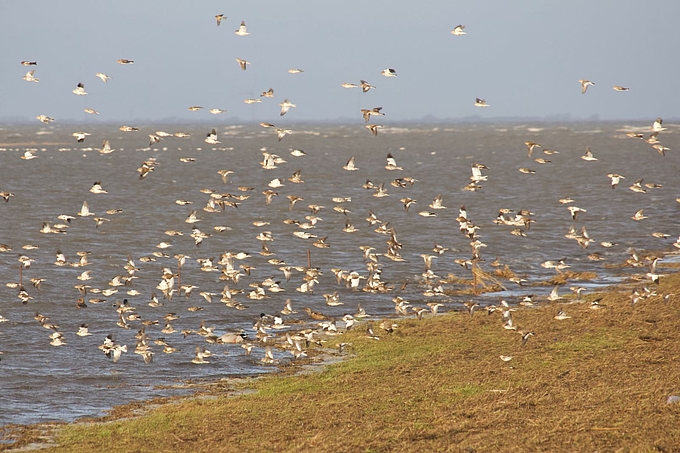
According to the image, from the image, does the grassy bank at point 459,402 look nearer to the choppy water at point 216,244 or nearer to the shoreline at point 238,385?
the shoreline at point 238,385

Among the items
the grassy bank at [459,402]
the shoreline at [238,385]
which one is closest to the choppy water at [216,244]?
the shoreline at [238,385]

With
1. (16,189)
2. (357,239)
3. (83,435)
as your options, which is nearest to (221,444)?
(83,435)

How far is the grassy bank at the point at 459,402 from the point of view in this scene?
14148 mm

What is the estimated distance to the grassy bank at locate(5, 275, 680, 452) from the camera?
14.1m

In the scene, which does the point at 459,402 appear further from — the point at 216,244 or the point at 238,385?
the point at 216,244

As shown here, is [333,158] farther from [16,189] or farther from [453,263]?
[453,263]

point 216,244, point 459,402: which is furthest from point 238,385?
point 216,244

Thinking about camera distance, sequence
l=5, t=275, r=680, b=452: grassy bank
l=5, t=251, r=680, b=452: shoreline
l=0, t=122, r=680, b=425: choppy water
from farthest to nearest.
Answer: l=0, t=122, r=680, b=425: choppy water < l=5, t=251, r=680, b=452: shoreline < l=5, t=275, r=680, b=452: grassy bank

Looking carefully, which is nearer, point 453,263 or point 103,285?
point 103,285

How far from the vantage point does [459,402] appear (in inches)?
646

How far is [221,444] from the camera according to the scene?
49.1ft

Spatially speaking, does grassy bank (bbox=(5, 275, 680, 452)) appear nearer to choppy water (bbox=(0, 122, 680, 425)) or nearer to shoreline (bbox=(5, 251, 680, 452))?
shoreline (bbox=(5, 251, 680, 452))

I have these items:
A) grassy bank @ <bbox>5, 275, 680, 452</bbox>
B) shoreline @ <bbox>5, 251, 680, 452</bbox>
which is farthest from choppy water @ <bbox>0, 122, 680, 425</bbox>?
grassy bank @ <bbox>5, 275, 680, 452</bbox>

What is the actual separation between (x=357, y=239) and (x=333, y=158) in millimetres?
69377
